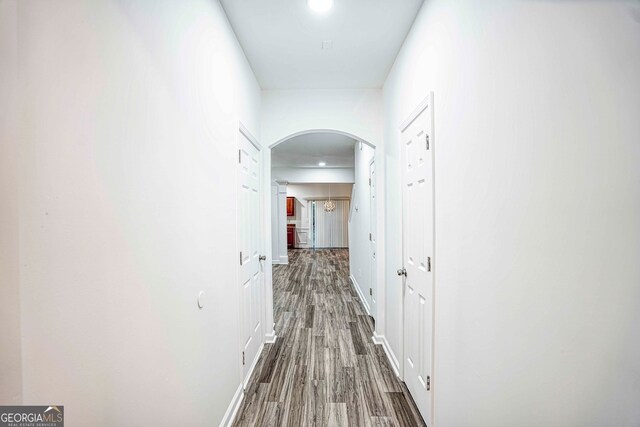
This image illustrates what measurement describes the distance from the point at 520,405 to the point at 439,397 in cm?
79

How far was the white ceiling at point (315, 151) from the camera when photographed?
216 inches

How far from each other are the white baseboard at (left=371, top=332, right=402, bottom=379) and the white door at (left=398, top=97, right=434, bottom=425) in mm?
186

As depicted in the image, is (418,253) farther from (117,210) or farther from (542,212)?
(117,210)

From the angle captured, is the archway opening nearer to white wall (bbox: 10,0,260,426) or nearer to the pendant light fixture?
the pendant light fixture

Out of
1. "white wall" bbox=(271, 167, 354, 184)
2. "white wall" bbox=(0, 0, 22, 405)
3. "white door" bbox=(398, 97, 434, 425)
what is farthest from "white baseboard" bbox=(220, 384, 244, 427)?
"white wall" bbox=(271, 167, 354, 184)

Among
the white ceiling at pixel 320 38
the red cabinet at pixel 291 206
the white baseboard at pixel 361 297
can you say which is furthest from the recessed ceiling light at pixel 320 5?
the red cabinet at pixel 291 206

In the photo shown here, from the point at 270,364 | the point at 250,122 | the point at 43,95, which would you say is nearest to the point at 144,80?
the point at 43,95

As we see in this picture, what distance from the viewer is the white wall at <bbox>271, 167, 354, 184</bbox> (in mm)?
7988

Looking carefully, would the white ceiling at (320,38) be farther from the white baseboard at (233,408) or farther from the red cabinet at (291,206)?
the red cabinet at (291,206)

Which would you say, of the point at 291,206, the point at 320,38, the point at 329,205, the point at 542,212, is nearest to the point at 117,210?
the point at 542,212

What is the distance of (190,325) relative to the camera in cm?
139

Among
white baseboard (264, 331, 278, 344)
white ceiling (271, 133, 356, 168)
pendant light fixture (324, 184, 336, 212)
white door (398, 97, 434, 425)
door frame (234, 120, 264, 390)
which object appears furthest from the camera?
pendant light fixture (324, 184, 336, 212)

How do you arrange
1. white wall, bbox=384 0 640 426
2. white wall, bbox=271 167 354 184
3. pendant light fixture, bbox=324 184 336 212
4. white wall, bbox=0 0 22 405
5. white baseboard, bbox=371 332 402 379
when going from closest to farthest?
1. white wall, bbox=0 0 22 405
2. white wall, bbox=384 0 640 426
3. white baseboard, bbox=371 332 402 379
4. white wall, bbox=271 167 354 184
5. pendant light fixture, bbox=324 184 336 212

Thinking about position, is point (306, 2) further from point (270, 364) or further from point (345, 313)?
point (345, 313)
